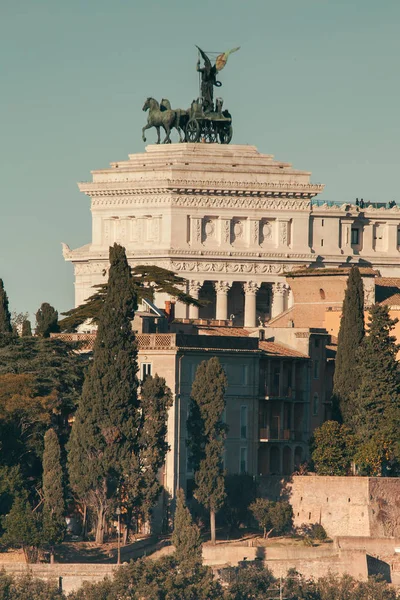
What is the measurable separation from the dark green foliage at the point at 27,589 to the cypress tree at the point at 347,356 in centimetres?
2111

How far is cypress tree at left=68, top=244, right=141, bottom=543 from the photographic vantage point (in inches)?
4117

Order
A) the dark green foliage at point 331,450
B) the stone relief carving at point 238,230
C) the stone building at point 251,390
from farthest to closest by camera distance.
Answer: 1. the stone relief carving at point 238,230
2. the dark green foliage at point 331,450
3. the stone building at point 251,390

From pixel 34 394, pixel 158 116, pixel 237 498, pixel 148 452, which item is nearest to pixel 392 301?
pixel 237 498

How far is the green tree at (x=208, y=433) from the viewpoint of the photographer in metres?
106

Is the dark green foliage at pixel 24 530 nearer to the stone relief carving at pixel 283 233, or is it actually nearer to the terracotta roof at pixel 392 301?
the terracotta roof at pixel 392 301

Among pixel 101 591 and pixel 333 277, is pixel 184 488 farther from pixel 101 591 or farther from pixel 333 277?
pixel 333 277

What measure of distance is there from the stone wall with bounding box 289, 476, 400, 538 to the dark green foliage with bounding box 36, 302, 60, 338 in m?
17.3

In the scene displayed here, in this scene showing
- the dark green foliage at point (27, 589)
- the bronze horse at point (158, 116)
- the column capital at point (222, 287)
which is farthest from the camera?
the bronze horse at point (158, 116)

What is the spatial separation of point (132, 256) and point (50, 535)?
7345 centimetres

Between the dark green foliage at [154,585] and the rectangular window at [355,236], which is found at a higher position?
the rectangular window at [355,236]

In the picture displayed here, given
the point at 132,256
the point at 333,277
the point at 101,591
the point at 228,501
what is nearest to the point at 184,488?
the point at 228,501

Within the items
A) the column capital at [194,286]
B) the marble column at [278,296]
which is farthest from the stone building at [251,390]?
the marble column at [278,296]

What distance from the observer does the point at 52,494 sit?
341 feet

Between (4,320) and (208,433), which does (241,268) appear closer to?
(4,320)
